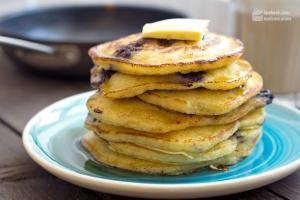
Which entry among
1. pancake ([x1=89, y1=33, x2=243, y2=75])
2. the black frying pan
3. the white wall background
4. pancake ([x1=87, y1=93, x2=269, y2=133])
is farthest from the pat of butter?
the white wall background

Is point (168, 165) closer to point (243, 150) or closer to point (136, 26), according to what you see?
point (243, 150)

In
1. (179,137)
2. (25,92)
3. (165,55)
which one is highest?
(165,55)

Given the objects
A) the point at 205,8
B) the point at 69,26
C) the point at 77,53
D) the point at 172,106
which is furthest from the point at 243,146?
the point at 205,8

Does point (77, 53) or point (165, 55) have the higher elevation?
point (165, 55)

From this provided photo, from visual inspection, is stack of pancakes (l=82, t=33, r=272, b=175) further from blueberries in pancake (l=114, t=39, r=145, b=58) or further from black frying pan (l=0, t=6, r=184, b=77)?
black frying pan (l=0, t=6, r=184, b=77)

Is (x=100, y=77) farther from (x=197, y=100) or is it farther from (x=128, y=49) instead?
(x=197, y=100)

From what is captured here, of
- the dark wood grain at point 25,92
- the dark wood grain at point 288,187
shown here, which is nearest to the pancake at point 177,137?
the dark wood grain at point 288,187
